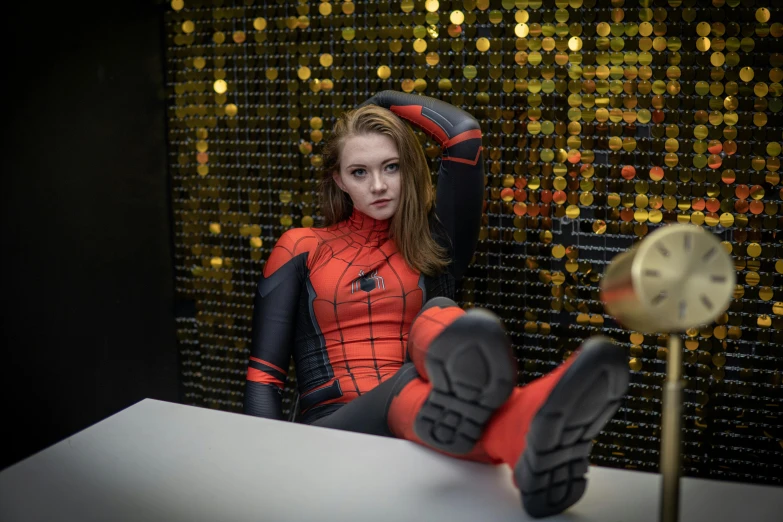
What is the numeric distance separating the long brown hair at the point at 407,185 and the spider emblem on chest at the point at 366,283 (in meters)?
0.09

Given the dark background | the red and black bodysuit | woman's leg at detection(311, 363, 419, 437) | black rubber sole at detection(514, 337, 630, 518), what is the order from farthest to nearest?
the dark background, the red and black bodysuit, woman's leg at detection(311, 363, 419, 437), black rubber sole at detection(514, 337, 630, 518)

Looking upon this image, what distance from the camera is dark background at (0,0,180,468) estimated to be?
188 centimetres

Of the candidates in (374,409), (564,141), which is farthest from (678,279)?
(564,141)

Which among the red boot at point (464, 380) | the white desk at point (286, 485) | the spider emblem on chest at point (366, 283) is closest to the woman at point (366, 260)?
the spider emblem on chest at point (366, 283)

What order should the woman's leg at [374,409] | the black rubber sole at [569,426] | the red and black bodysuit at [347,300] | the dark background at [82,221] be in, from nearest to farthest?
1. the black rubber sole at [569,426]
2. the woman's leg at [374,409]
3. the red and black bodysuit at [347,300]
4. the dark background at [82,221]

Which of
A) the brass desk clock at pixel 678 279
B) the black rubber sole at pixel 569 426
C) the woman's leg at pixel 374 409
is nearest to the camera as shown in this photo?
the brass desk clock at pixel 678 279

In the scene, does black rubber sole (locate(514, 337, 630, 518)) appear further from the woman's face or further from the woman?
the woman's face

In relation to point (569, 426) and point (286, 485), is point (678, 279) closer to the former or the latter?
point (569, 426)

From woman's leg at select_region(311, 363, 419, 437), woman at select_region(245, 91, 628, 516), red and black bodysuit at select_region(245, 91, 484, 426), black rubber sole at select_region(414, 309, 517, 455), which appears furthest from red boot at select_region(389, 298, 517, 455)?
red and black bodysuit at select_region(245, 91, 484, 426)

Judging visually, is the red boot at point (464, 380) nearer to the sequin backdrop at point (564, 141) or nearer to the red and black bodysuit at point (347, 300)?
the red and black bodysuit at point (347, 300)

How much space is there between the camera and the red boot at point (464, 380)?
105 cm

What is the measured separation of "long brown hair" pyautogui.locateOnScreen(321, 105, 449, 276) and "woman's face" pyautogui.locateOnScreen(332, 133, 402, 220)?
Result: 2 centimetres

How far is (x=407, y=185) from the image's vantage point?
1800 mm

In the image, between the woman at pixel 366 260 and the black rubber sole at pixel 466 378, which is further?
the woman at pixel 366 260
